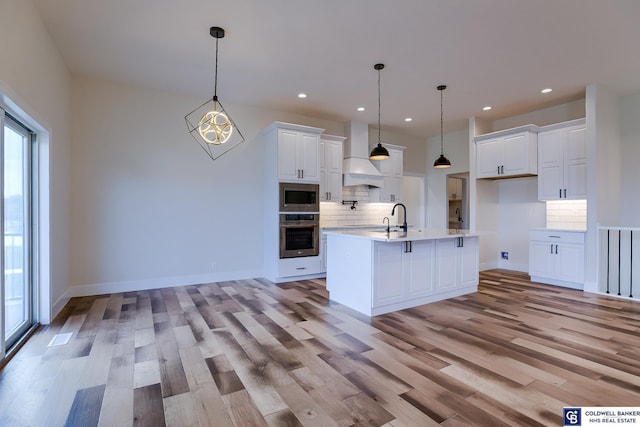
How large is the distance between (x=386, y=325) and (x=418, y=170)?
554 cm

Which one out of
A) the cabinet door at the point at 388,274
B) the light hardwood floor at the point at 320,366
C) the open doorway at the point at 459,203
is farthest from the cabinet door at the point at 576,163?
the cabinet door at the point at 388,274

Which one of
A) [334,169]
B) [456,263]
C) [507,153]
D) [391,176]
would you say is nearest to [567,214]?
[507,153]

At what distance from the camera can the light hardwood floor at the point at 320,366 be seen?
1958 millimetres

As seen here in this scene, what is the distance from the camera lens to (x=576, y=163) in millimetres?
5234

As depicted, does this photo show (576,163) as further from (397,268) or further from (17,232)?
(17,232)

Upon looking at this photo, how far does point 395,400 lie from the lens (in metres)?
2.08

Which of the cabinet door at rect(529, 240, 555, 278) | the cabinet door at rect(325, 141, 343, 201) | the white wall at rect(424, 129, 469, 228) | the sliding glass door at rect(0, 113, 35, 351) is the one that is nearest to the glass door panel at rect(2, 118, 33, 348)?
the sliding glass door at rect(0, 113, 35, 351)

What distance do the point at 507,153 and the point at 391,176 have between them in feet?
7.47

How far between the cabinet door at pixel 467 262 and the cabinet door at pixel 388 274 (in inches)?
47.8

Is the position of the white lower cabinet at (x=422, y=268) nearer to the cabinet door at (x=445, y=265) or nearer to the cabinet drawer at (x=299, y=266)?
the cabinet door at (x=445, y=265)

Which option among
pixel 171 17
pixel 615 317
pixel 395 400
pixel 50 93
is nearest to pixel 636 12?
pixel 615 317

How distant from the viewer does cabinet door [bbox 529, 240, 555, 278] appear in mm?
5363

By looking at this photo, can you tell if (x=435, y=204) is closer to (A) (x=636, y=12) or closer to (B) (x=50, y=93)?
(A) (x=636, y=12)

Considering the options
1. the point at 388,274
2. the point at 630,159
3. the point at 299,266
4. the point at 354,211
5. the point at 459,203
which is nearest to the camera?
the point at 388,274
